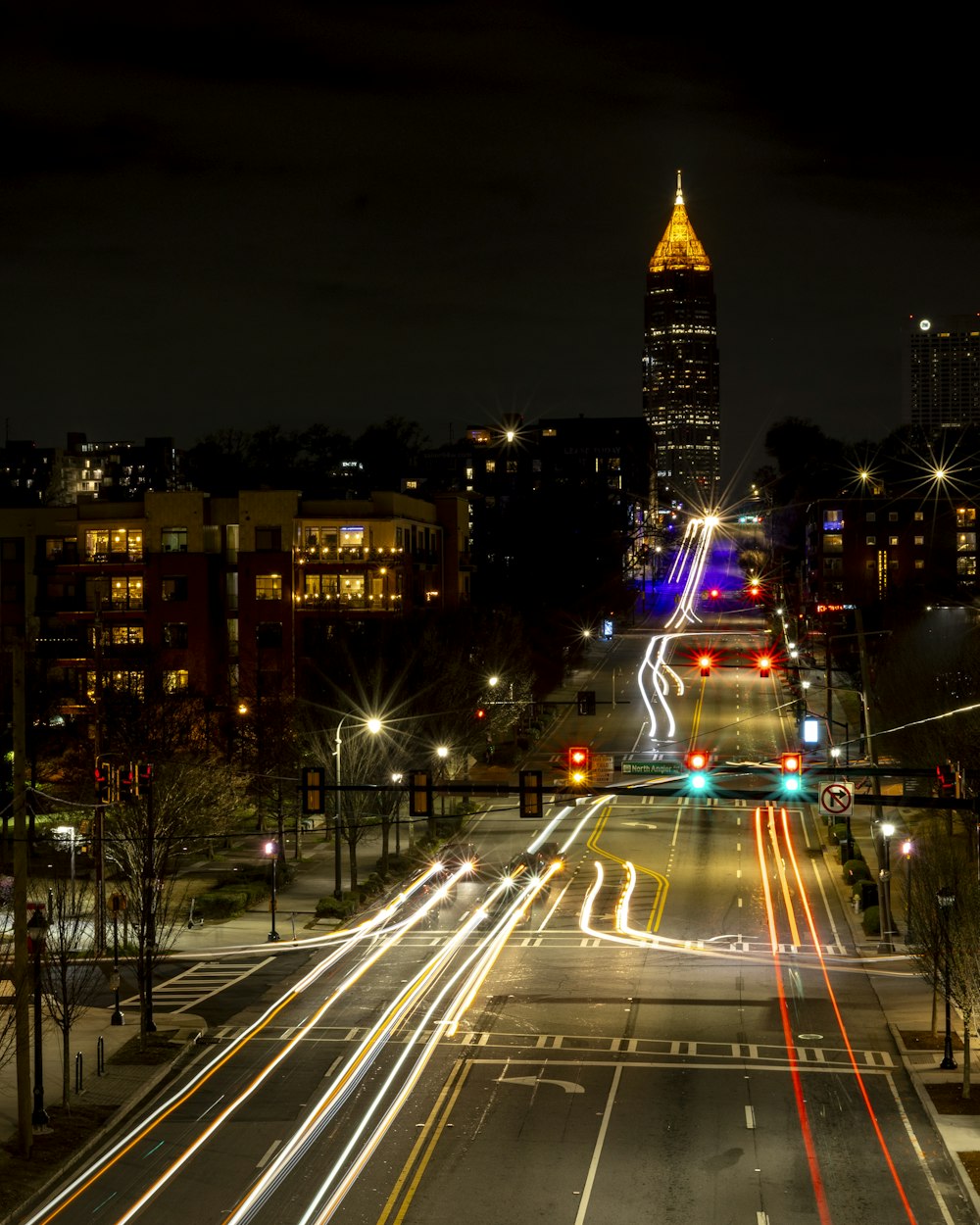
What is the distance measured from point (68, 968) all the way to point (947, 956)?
929 inches

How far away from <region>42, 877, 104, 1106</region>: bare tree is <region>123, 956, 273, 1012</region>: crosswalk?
5.27 ft

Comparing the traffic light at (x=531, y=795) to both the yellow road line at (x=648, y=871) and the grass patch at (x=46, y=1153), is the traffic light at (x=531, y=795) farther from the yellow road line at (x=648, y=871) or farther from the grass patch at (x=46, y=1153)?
the yellow road line at (x=648, y=871)

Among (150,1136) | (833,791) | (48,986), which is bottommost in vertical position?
(150,1136)

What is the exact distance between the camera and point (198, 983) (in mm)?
38406

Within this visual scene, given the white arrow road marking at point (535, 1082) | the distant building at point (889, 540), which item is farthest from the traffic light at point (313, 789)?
the distant building at point (889, 540)

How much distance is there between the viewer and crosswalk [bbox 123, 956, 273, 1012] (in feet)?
119

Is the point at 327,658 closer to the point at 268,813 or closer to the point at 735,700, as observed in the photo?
the point at 268,813

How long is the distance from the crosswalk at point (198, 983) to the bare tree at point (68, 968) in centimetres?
161

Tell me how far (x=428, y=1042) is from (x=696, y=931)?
14.6 meters

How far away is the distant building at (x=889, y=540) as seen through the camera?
140m

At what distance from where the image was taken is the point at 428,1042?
31109 mm

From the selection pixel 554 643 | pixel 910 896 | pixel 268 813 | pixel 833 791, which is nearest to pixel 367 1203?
pixel 833 791

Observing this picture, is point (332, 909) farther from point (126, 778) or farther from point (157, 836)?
point (126, 778)

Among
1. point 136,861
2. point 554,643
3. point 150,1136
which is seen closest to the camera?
point 150,1136
